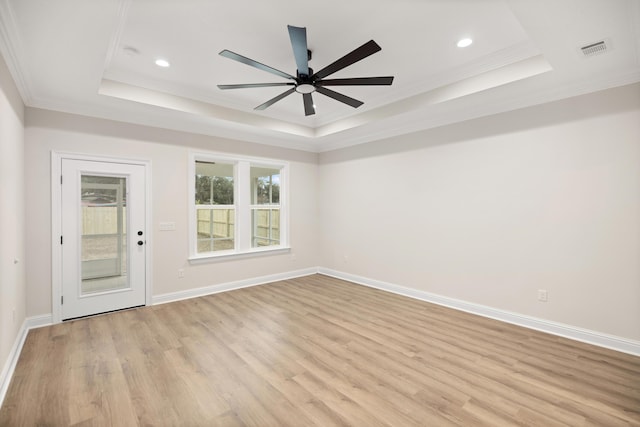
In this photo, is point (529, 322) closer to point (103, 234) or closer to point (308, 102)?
point (308, 102)

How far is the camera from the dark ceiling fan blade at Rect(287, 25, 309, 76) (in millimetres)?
2047

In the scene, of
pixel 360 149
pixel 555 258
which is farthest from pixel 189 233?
pixel 555 258

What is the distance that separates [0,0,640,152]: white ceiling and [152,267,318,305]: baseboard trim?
8.25 feet

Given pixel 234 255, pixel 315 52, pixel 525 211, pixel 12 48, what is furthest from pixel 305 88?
pixel 234 255

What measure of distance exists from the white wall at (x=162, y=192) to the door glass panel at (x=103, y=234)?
350 millimetres

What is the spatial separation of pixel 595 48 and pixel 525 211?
5.58 feet

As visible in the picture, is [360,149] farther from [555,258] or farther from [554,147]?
[555,258]

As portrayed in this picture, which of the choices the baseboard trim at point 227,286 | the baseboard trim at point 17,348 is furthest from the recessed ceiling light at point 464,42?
the baseboard trim at point 17,348

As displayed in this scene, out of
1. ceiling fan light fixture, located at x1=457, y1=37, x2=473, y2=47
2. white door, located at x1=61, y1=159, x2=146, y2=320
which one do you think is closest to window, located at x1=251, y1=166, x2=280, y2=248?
white door, located at x1=61, y1=159, x2=146, y2=320

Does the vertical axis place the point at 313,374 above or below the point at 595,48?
below

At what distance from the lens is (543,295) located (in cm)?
335

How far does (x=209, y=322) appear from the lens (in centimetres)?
360

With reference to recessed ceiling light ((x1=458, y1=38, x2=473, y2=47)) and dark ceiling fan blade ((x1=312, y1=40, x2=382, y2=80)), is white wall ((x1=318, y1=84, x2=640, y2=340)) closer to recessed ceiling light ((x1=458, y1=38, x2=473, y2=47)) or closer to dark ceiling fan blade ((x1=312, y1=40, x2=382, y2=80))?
recessed ceiling light ((x1=458, y1=38, x2=473, y2=47))

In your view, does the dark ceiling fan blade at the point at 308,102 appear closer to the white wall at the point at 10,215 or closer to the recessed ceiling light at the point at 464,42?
the recessed ceiling light at the point at 464,42
